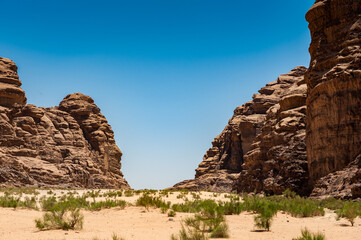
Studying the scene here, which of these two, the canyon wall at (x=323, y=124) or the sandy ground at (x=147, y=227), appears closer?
the sandy ground at (x=147, y=227)

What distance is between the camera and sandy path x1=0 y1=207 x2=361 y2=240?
10.1 m

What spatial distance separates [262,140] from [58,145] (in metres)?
36.7

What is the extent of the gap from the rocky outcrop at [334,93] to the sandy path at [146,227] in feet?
31.5

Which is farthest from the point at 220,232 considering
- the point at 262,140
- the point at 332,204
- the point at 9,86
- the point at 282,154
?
the point at 9,86

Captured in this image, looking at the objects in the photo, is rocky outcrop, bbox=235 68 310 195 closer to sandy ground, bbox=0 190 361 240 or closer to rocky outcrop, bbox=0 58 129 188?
sandy ground, bbox=0 190 361 240

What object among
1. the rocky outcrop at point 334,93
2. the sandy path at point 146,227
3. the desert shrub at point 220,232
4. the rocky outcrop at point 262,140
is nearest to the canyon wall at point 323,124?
the rocky outcrop at point 334,93

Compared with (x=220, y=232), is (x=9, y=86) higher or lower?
higher

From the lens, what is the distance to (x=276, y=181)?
32531mm

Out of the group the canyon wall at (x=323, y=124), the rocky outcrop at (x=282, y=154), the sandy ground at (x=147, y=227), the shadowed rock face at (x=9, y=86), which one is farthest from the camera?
the shadowed rock face at (x=9, y=86)

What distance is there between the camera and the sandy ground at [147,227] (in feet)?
33.0

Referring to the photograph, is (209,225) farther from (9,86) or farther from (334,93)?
(9,86)

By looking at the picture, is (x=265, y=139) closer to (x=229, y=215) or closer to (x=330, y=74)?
(x=330, y=74)

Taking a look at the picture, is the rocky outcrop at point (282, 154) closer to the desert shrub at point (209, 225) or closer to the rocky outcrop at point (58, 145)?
the desert shrub at point (209, 225)

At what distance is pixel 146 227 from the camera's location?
11.9 meters
